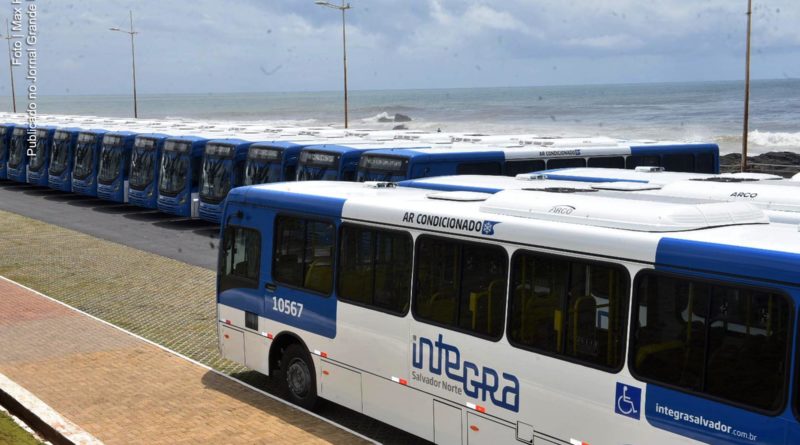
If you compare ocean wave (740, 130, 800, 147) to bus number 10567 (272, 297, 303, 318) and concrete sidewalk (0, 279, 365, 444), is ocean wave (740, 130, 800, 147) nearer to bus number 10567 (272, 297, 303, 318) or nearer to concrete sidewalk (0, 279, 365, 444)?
concrete sidewalk (0, 279, 365, 444)

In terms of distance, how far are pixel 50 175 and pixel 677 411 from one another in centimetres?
3596

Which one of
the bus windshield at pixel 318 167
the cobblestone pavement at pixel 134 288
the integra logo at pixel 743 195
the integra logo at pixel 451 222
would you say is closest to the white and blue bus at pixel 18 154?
the cobblestone pavement at pixel 134 288

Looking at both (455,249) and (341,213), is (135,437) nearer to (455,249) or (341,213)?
(341,213)

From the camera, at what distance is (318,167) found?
967 inches

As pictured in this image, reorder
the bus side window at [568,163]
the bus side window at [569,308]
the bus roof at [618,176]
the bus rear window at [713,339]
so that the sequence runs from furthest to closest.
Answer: the bus side window at [568,163]
the bus roof at [618,176]
the bus side window at [569,308]
the bus rear window at [713,339]

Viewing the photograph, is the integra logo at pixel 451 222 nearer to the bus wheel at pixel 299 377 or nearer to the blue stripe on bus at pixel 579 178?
the bus wheel at pixel 299 377

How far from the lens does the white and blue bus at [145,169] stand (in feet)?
105

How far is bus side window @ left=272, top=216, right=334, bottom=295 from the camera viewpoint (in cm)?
1130

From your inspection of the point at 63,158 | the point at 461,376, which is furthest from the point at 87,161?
the point at 461,376

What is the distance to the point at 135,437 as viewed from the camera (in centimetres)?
1064

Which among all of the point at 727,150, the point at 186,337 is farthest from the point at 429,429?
the point at 727,150

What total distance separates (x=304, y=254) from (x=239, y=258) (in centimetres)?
146

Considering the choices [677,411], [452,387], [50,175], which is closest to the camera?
[677,411]

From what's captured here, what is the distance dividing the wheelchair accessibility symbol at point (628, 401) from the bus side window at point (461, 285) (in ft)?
4.66
